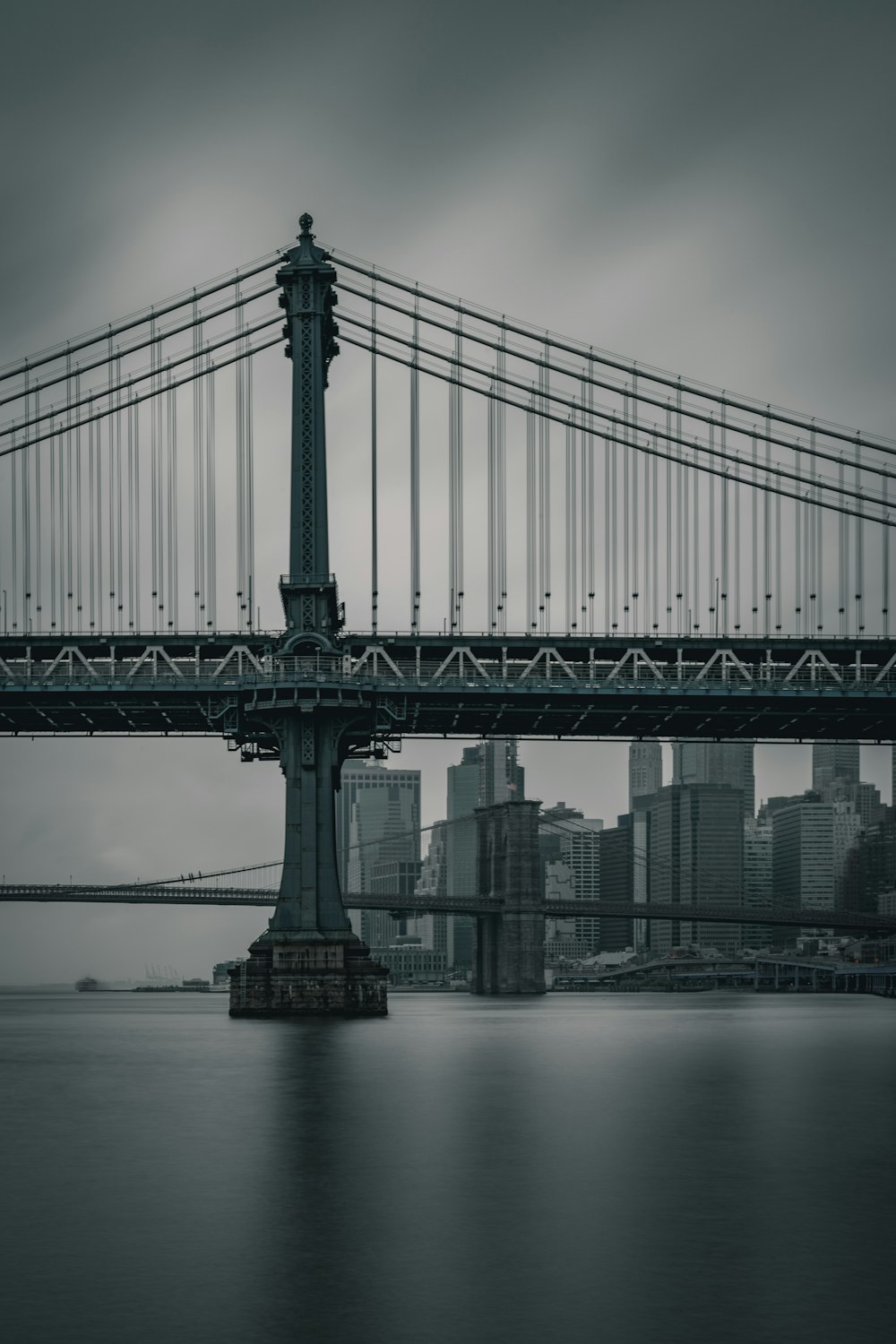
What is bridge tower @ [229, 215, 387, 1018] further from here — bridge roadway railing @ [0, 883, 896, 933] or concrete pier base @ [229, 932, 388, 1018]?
bridge roadway railing @ [0, 883, 896, 933]

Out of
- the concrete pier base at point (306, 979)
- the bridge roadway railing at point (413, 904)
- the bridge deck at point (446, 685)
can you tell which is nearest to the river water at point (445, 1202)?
the concrete pier base at point (306, 979)

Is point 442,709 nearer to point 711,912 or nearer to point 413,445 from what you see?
point 413,445

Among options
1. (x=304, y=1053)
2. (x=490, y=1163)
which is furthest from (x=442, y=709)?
(x=490, y=1163)

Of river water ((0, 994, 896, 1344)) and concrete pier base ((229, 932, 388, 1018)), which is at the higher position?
river water ((0, 994, 896, 1344))

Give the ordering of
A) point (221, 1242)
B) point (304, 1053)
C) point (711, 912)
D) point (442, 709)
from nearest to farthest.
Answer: point (221, 1242)
point (304, 1053)
point (442, 709)
point (711, 912)

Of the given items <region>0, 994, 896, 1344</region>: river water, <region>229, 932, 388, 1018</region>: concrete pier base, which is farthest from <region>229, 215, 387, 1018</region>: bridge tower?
<region>0, 994, 896, 1344</region>: river water

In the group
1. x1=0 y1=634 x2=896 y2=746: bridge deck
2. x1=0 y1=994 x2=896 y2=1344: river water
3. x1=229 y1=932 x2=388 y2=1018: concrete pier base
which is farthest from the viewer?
A: x1=0 y1=634 x2=896 y2=746: bridge deck

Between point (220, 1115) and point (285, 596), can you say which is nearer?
point (220, 1115)

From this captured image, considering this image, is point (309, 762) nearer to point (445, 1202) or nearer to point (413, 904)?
point (445, 1202)
